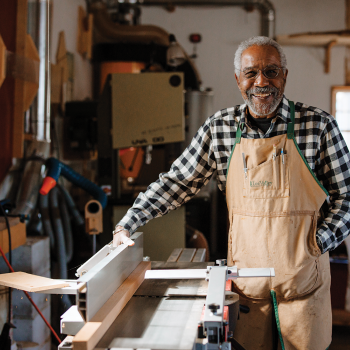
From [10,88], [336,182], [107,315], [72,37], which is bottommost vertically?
[107,315]

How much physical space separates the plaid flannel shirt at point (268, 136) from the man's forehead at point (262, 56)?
0.13 metres

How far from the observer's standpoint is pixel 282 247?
1164mm

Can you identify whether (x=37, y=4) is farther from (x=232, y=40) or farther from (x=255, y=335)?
(x=232, y=40)

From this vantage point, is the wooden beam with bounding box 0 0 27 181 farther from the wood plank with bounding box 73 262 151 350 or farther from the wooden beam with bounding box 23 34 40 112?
the wood plank with bounding box 73 262 151 350

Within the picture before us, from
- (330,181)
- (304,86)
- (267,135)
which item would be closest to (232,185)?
(267,135)

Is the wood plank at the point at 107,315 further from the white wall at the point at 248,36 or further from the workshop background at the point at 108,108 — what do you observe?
the white wall at the point at 248,36

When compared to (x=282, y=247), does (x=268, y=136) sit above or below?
above

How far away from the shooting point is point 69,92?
3240 millimetres

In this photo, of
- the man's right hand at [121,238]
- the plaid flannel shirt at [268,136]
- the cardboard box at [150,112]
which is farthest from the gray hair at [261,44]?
the cardboard box at [150,112]

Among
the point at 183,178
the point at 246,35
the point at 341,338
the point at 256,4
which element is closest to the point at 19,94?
the point at 183,178

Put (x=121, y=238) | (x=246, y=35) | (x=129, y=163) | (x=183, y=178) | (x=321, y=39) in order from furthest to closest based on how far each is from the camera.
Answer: (x=246, y=35) < (x=321, y=39) < (x=129, y=163) < (x=183, y=178) < (x=121, y=238)

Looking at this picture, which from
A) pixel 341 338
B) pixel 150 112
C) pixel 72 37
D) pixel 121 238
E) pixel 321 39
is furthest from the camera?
pixel 321 39

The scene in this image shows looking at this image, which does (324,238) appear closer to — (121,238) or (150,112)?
(121,238)

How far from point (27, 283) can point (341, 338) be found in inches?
98.6
